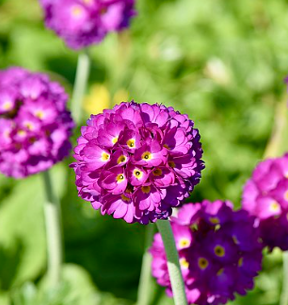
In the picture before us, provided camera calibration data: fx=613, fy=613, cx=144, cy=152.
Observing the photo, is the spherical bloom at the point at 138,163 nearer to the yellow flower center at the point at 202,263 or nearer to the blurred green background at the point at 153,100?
the yellow flower center at the point at 202,263

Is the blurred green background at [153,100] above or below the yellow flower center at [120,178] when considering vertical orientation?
above

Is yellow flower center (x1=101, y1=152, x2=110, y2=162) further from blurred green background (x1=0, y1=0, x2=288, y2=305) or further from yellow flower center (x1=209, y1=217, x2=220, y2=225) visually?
blurred green background (x1=0, y1=0, x2=288, y2=305)

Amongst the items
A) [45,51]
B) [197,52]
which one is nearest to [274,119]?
[197,52]

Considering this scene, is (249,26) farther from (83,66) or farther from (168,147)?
(168,147)

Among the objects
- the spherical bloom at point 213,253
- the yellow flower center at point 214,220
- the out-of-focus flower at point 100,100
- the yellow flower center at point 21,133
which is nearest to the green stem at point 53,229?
the yellow flower center at point 21,133

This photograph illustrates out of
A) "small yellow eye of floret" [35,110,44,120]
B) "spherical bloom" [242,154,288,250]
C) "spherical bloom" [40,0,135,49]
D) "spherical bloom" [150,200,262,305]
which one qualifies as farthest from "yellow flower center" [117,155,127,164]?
"spherical bloom" [40,0,135,49]

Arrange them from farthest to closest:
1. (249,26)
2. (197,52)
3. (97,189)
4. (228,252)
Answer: (249,26)
(197,52)
(228,252)
(97,189)
